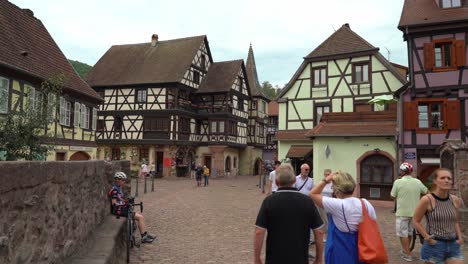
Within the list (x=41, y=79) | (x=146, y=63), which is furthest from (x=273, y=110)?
(x=41, y=79)

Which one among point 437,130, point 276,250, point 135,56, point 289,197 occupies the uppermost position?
point 135,56

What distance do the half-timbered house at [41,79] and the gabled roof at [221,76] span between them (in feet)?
46.7

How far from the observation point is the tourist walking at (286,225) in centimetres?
354

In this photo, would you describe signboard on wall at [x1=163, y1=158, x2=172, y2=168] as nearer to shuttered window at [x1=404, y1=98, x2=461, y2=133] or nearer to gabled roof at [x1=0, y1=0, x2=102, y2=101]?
gabled roof at [x1=0, y1=0, x2=102, y2=101]

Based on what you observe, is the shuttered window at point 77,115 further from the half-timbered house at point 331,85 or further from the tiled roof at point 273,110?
the tiled roof at point 273,110

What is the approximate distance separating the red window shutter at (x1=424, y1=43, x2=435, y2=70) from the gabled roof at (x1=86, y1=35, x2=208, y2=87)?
21084mm

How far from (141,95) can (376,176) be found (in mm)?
23526

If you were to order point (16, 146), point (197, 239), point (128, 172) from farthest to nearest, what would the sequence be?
point (128, 172) < point (16, 146) < point (197, 239)

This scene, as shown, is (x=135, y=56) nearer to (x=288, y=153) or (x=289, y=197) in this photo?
(x=288, y=153)

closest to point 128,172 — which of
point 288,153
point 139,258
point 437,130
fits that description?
point 139,258

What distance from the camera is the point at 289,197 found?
3.58 meters

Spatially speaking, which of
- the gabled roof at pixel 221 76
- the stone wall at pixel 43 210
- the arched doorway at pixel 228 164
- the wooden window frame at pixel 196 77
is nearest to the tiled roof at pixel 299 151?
the gabled roof at pixel 221 76

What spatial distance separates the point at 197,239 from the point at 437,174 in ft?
18.1

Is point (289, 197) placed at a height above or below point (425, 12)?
below
